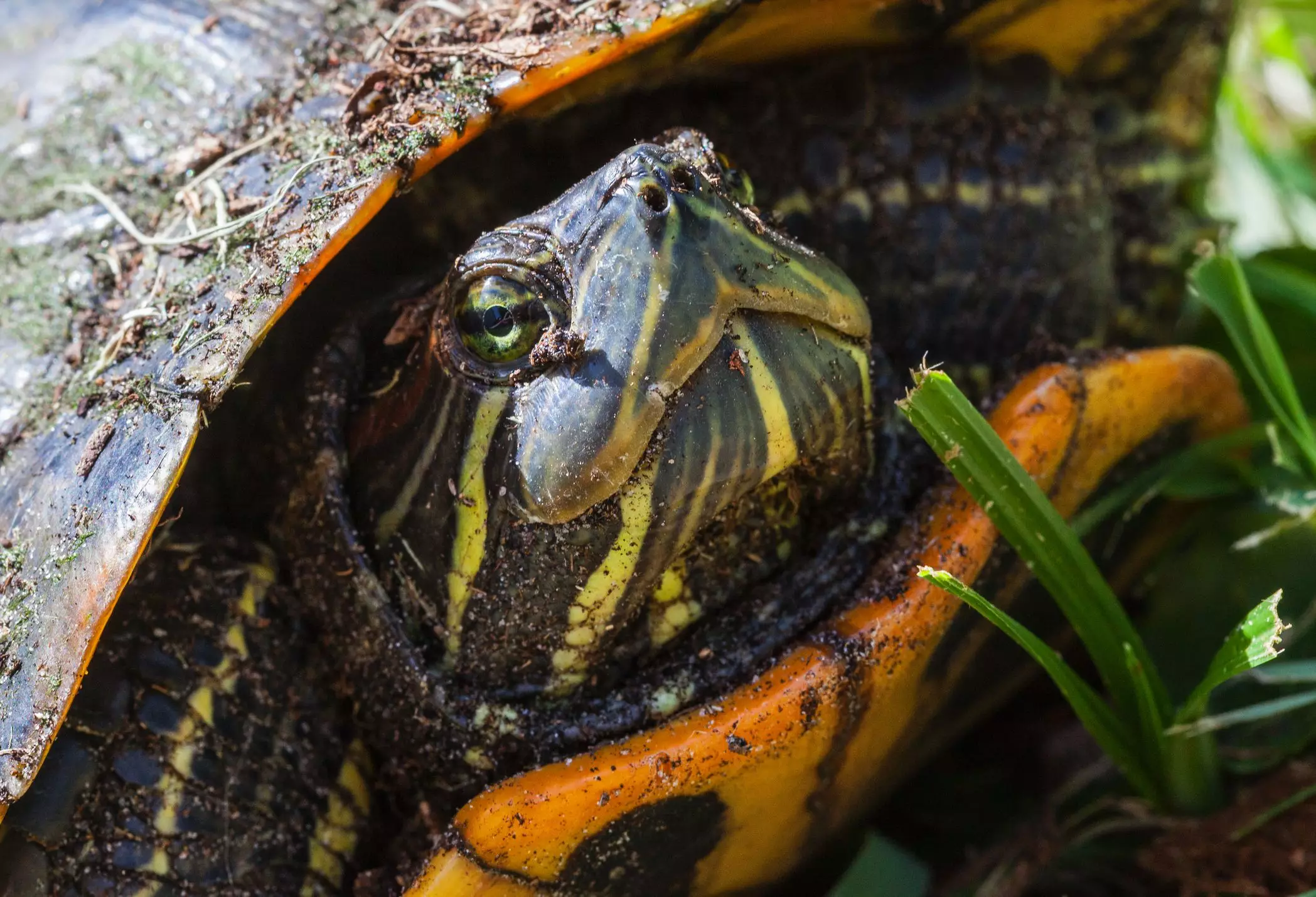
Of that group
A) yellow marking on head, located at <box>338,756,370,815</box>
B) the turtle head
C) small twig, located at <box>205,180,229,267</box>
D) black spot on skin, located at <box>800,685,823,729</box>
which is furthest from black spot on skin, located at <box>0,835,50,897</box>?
black spot on skin, located at <box>800,685,823,729</box>

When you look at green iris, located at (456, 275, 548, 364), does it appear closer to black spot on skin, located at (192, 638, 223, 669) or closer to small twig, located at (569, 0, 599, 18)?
small twig, located at (569, 0, 599, 18)

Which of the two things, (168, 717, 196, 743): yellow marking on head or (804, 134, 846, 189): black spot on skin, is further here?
(804, 134, 846, 189): black spot on skin

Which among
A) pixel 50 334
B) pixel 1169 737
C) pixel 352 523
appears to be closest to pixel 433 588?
pixel 352 523

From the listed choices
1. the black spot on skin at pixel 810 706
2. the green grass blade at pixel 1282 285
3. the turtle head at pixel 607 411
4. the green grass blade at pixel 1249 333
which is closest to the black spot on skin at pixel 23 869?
the turtle head at pixel 607 411

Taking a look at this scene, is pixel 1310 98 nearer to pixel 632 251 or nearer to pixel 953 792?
pixel 953 792

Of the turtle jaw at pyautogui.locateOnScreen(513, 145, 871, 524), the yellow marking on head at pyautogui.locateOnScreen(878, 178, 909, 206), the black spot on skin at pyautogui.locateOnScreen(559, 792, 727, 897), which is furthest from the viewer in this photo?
the yellow marking on head at pyautogui.locateOnScreen(878, 178, 909, 206)

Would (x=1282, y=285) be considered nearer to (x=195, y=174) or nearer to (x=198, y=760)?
(x=195, y=174)
